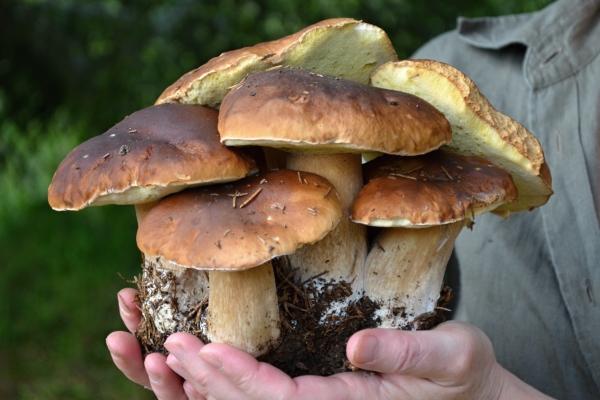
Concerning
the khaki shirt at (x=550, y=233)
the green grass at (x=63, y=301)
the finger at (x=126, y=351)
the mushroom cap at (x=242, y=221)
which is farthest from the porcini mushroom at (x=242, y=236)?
the green grass at (x=63, y=301)

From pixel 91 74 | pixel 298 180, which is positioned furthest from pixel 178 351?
pixel 91 74

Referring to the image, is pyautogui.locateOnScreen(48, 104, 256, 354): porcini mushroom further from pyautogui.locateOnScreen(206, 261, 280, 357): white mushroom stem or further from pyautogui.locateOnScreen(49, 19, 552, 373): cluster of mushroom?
pyautogui.locateOnScreen(206, 261, 280, 357): white mushroom stem

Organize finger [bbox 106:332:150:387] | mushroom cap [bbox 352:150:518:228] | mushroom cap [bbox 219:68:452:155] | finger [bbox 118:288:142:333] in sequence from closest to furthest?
mushroom cap [bbox 219:68:452:155]
mushroom cap [bbox 352:150:518:228]
finger [bbox 106:332:150:387]
finger [bbox 118:288:142:333]

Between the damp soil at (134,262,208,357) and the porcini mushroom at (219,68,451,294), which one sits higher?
the porcini mushroom at (219,68,451,294)

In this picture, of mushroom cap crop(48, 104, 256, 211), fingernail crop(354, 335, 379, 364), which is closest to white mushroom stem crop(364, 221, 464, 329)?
fingernail crop(354, 335, 379, 364)

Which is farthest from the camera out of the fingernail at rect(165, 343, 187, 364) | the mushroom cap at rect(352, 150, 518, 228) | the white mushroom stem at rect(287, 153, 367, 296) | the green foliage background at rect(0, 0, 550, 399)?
the green foliage background at rect(0, 0, 550, 399)

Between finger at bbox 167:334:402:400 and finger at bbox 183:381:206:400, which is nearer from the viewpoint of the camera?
finger at bbox 167:334:402:400

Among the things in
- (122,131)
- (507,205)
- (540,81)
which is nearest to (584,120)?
(540,81)

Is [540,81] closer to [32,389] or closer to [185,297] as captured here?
[185,297]
